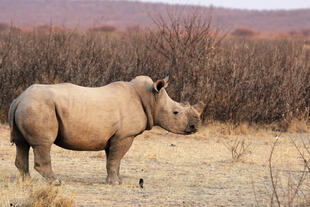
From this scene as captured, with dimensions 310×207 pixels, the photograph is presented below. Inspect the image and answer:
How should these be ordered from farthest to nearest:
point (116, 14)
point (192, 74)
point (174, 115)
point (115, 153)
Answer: point (116, 14) → point (192, 74) → point (174, 115) → point (115, 153)

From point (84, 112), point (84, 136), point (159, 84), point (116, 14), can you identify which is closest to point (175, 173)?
point (159, 84)

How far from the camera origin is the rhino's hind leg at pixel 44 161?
709cm

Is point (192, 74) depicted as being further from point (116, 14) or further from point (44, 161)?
point (116, 14)

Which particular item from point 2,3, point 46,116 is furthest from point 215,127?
point 2,3

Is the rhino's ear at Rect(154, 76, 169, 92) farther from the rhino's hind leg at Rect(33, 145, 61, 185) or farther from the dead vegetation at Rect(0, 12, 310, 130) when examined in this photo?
the dead vegetation at Rect(0, 12, 310, 130)

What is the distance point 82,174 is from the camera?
27.2ft

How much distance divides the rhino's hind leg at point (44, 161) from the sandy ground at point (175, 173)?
0.19 metres

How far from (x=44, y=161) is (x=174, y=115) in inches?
69.1


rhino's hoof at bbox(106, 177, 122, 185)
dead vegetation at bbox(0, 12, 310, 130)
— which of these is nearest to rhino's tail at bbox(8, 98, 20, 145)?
rhino's hoof at bbox(106, 177, 122, 185)

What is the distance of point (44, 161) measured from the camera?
7137 millimetres

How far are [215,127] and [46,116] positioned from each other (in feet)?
21.9

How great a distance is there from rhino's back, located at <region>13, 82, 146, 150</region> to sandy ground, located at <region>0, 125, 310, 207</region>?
22.7 inches

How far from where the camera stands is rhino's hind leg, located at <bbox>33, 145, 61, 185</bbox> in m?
7.09

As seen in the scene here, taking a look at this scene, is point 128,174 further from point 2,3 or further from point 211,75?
point 2,3
